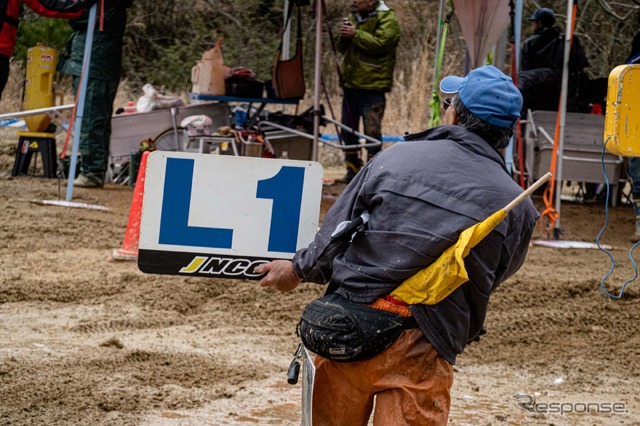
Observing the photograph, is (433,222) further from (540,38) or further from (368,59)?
(540,38)

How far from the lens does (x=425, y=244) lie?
316cm

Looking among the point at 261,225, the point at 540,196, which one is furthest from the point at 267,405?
the point at 540,196

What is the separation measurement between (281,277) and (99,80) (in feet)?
25.5

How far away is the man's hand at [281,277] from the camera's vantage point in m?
3.57

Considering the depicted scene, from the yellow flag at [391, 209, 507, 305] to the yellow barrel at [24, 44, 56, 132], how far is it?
948 cm

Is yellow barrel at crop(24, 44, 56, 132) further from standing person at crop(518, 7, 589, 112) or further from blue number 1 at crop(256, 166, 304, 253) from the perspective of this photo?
blue number 1 at crop(256, 166, 304, 253)

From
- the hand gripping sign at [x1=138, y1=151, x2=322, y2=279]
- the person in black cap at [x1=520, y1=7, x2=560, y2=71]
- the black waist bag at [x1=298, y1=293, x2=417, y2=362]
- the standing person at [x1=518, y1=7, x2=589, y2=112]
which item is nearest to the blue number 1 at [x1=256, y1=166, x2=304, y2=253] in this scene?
the hand gripping sign at [x1=138, y1=151, x2=322, y2=279]

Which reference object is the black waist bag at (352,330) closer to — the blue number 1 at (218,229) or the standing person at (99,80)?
the blue number 1 at (218,229)

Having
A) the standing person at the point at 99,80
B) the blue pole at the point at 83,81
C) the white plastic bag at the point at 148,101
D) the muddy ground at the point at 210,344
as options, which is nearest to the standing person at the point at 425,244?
the muddy ground at the point at 210,344

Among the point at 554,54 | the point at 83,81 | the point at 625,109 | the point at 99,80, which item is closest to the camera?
the point at 625,109

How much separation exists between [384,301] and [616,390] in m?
3.19

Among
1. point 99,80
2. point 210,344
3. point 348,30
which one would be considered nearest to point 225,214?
point 210,344

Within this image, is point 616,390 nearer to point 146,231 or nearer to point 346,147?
point 146,231

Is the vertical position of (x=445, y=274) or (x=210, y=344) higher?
(x=445, y=274)
